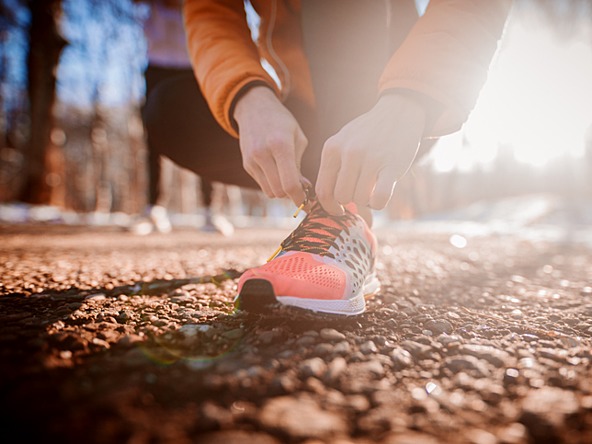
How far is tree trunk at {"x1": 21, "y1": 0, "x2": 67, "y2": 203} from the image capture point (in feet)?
24.7

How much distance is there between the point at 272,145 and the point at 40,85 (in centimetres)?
944

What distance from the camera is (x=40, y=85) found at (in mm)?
7824

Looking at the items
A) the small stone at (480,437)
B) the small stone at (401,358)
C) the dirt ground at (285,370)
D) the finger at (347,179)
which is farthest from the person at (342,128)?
the small stone at (480,437)

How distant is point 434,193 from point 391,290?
108 ft

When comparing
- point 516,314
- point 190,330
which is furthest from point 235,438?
point 516,314

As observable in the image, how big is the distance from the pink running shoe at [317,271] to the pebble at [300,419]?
0.37 m

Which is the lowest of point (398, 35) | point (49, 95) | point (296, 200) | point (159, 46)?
point (296, 200)

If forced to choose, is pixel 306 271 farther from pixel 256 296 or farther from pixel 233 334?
pixel 233 334

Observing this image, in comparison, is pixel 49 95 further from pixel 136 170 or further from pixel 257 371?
pixel 257 371

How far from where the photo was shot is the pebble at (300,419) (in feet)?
1.56

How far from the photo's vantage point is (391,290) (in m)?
1.43

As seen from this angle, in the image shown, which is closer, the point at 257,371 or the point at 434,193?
the point at 257,371

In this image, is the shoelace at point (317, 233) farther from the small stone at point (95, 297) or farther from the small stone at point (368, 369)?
the small stone at point (95, 297)

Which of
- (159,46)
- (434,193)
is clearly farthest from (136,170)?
(434,193)
